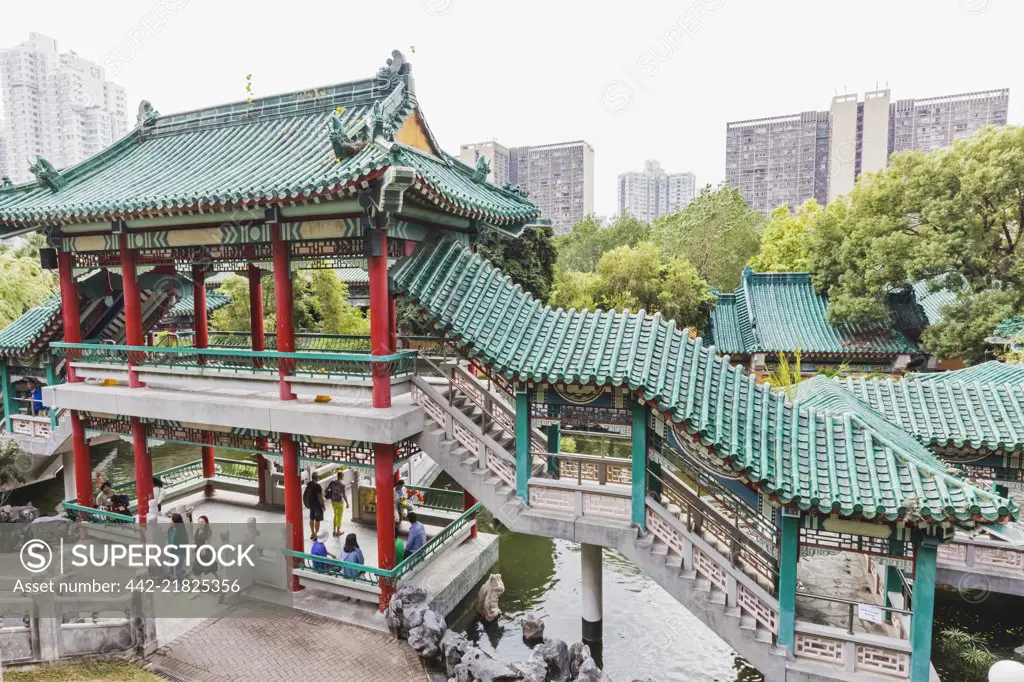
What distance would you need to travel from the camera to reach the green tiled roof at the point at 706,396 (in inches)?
293

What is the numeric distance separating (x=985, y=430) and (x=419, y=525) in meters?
10.1

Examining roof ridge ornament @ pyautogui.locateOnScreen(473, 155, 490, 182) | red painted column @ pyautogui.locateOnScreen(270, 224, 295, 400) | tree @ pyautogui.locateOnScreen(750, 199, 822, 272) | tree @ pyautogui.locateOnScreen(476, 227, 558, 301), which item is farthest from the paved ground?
tree @ pyautogui.locateOnScreen(750, 199, 822, 272)

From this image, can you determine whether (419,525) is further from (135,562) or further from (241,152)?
(241,152)

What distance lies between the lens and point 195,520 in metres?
14.4

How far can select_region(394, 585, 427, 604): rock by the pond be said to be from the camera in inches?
410

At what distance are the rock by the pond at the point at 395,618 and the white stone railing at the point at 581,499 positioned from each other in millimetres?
2956

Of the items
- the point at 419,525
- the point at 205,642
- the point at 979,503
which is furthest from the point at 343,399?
the point at 979,503

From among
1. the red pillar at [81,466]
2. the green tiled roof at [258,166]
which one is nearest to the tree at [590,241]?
the green tiled roof at [258,166]

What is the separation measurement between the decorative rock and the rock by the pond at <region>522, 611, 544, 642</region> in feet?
3.13

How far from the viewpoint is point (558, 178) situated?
74750 mm

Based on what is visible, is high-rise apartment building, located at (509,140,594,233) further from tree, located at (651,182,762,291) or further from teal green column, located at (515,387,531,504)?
teal green column, located at (515,387,531,504)

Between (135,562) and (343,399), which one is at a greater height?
(343,399)

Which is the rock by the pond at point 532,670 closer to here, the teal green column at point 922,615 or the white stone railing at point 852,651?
the white stone railing at point 852,651

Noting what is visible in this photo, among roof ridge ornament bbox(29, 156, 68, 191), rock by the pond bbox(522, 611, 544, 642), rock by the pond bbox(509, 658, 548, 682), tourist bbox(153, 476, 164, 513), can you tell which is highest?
roof ridge ornament bbox(29, 156, 68, 191)
